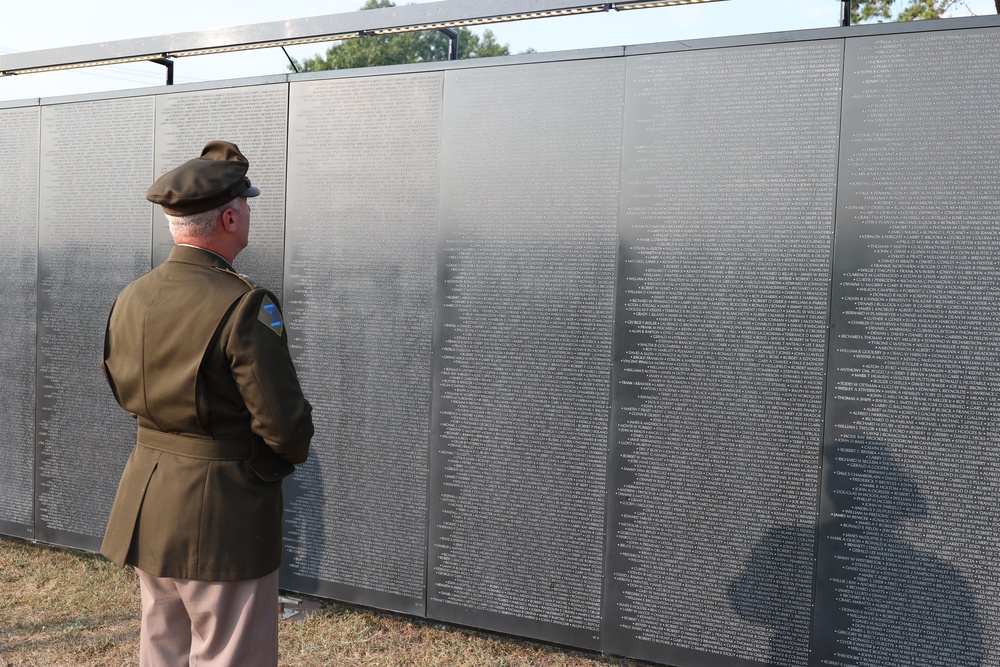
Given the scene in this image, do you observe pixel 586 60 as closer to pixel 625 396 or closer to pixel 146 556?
pixel 625 396

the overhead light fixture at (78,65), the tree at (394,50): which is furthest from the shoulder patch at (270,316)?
the tree at (394,50)

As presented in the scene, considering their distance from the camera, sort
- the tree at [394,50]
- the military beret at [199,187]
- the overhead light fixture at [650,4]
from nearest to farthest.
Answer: the military beret at [199,187] < the overhead light fixture at [650,4] < the tree at [394,50]

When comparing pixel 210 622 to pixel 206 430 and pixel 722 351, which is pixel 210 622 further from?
pixel 722 351

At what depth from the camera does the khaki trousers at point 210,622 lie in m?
2.50

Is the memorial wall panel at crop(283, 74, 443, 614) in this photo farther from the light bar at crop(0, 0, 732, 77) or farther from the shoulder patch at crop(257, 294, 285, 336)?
the shoulder patch at crop(257, 294, 285, 336)

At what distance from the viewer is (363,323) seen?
4293 mm

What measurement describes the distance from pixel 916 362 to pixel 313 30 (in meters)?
3.20

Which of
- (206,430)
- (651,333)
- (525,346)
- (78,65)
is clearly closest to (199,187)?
(206,430)

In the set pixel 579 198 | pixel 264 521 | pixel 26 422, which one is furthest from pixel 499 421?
pixel 26 422

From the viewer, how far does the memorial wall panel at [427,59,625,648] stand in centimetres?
379

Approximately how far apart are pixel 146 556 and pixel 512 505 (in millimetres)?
1798

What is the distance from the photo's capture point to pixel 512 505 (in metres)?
3.98

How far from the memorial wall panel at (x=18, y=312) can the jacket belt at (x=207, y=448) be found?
129 inches

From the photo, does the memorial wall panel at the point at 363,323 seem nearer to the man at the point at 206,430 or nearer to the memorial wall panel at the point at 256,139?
the memorial wall panel at the point at 256,139
